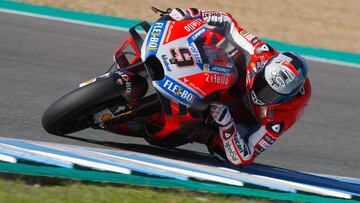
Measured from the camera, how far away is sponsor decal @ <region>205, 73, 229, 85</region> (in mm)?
5426

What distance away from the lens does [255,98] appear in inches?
223

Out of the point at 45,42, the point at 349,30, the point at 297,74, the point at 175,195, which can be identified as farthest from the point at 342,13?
the point at 175,195

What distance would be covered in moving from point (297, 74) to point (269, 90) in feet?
0.75

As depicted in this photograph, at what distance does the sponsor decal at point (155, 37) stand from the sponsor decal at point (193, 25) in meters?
0.18

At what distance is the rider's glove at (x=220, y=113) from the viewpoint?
218 inches

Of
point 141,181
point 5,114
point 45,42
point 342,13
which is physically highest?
point 141,181

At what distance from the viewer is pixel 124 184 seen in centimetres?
489

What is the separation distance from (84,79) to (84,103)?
10.4 ft

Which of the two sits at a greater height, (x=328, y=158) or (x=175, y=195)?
(x=175, y=195)

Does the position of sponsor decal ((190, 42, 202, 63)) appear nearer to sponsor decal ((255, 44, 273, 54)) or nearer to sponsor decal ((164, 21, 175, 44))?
sponsor decal ((164, 21, 175, 44))

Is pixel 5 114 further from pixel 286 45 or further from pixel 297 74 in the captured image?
pixel 286 45

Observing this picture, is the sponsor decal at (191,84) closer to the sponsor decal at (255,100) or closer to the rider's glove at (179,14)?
the sponsor decal at (255,100)

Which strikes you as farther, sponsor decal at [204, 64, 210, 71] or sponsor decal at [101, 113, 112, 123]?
sponsor decal at [101, 113, 112, 123]

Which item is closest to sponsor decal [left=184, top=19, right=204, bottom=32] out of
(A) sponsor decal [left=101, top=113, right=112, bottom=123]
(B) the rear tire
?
(B) the rear tire
